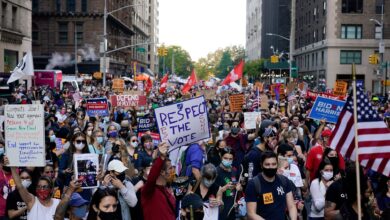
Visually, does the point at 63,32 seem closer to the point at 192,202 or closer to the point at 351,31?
the point at 351,31

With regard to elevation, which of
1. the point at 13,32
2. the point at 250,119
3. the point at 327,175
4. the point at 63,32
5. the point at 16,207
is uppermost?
the point at 63,32

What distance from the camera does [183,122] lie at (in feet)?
24.7

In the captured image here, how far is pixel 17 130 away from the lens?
764 centimetres

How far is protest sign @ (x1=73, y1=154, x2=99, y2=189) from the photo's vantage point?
23.3 feet

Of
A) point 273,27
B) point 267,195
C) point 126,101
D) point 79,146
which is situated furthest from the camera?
point 273,27

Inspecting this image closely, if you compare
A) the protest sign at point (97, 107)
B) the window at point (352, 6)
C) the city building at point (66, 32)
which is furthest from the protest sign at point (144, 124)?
the window at point (352, 6)

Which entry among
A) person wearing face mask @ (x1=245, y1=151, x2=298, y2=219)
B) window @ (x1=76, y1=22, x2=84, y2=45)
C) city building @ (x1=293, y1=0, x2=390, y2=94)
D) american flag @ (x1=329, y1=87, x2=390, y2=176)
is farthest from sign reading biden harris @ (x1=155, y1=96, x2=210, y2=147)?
window @ (x1=76, y1=22, x2=84, y2=45)

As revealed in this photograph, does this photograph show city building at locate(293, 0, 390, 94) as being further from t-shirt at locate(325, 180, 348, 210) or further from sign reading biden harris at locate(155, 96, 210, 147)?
t-shirt at locate(325, 180, 348, 210)

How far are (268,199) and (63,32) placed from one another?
61.3m

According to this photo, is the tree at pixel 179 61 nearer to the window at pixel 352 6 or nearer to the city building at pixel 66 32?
the city building at pixel 66 32

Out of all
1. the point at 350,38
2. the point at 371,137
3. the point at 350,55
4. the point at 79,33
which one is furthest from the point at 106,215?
the point at 79,33

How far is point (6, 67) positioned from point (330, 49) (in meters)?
33.7

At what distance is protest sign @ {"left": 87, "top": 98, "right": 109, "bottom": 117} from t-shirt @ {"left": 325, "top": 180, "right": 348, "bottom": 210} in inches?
464

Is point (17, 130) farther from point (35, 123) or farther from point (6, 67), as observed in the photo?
point (6, 67)
